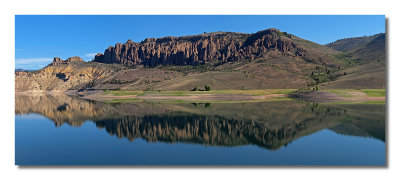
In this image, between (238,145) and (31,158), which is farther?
(238,145)

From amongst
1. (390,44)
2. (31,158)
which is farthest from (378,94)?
(31,158)

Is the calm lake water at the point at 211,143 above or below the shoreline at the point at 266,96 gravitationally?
below

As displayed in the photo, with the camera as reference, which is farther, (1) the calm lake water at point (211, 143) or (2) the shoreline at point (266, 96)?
(2) the shoreline at point (266, 96)

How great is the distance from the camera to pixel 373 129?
1319 inches

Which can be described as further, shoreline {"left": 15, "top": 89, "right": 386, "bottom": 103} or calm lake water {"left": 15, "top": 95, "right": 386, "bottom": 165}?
shoreline {"left": 15, "top": 89, "right": 386, "bottom": 103}

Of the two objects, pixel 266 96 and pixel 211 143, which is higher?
pixel 266 96

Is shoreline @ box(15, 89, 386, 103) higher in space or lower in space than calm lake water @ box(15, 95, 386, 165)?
higher

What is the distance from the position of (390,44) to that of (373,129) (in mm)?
16982

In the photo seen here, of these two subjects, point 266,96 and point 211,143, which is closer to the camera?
point 211,143
